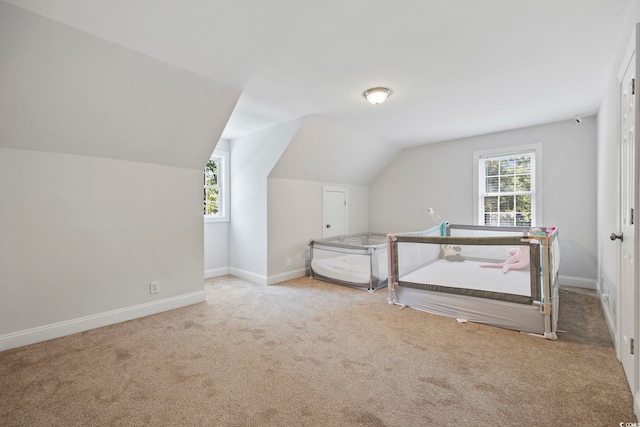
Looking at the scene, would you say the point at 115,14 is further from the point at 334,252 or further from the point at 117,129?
the point at 334,252

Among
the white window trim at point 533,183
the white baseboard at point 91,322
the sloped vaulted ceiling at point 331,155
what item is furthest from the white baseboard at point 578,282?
the white baseboard at point 91,322

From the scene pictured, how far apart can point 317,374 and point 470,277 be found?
188cm

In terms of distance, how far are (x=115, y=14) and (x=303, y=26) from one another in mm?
1163

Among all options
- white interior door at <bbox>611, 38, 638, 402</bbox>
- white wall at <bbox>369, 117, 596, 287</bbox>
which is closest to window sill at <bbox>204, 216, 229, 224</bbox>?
white wall at <bbox>369, 117, 596, 287</bbox>

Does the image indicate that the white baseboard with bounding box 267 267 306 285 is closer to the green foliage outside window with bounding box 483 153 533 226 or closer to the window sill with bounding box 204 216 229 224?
the window sill with bounding box 204 216 229 224

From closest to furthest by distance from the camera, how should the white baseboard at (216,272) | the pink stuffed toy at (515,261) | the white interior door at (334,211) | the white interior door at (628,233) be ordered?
the white interior door at (628,233) → the pink stuffed toy at (515,261) → the white baseboard at (216,272) → the white interior door at (334,211)

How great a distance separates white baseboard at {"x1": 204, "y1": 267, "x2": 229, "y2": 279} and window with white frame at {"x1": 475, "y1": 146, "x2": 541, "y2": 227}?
14.1ft

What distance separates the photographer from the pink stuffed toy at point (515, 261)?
2898mm

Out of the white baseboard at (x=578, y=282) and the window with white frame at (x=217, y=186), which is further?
the window with white frame at (x=217, y=186)

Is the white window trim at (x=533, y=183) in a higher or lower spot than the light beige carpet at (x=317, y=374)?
higher

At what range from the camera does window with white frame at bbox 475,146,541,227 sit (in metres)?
4.32

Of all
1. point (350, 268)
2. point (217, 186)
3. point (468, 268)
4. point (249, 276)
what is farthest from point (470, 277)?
point (217, 186)

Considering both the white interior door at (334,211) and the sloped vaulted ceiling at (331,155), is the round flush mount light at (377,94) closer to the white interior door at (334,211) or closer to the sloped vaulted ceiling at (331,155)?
the sloped vaulted ceiling at (331,155)

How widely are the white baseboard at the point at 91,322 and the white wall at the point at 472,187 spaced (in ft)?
12.9
